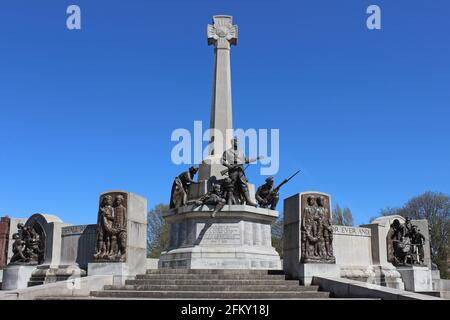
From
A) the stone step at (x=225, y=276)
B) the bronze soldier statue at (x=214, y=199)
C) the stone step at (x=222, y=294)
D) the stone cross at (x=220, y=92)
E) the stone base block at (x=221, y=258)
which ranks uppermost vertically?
the stone cross at (x=220, y=92)

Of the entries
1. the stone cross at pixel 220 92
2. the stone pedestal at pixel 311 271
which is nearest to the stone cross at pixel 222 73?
the stone cross at pixel 220 92

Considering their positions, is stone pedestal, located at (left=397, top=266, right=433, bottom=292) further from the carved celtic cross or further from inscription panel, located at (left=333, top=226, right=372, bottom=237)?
the carved celtic cross

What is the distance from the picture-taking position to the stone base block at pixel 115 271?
17.9 meters

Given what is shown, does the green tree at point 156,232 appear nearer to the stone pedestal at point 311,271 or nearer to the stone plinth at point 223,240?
the stone plinth at point 223,240

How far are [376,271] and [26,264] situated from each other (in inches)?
631

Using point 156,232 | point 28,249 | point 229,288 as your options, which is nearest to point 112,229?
point 229,288

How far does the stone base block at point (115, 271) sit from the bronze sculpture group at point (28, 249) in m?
5.82

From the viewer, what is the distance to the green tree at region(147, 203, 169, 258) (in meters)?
50.0

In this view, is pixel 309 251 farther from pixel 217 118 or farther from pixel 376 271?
pixel 217 118

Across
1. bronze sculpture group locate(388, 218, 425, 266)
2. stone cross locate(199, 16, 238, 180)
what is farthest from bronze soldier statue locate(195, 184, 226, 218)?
bronze sculpture group locate(388, 218, 425, 266)

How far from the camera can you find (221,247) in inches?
795

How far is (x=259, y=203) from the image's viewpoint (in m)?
22.5

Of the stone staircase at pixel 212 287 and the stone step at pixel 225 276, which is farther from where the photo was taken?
the stone step at pixel 225 276

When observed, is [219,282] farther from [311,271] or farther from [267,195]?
[267,195]
